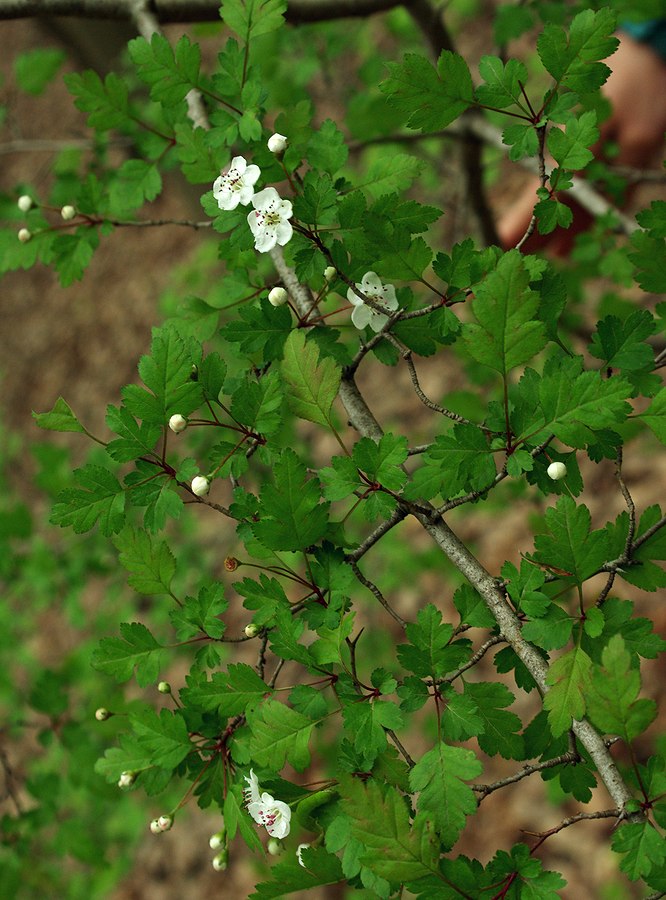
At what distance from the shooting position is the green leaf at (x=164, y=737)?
1.01 meters

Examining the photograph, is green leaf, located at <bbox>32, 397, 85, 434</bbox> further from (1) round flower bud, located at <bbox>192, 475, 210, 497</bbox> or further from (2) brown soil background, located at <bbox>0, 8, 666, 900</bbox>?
(2) brown soil background, located at <bbox>0, 8, 666, 900</bbox>

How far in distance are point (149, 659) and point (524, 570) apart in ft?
1.61

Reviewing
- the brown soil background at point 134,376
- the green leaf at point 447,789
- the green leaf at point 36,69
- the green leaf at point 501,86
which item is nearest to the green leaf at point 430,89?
the green leaf at point 501,86

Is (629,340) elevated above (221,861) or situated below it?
above

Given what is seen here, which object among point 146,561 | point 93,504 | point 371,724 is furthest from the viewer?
point 146,561

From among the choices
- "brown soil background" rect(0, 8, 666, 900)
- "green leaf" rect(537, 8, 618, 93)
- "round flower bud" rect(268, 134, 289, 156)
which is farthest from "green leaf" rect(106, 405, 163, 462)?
"brown soil background" rect(0, 8, 666, 900)

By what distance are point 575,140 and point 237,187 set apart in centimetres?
39

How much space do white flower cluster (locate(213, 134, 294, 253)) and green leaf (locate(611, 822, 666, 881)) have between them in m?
0.70

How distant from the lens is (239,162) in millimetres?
1036

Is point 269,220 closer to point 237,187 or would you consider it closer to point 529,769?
point 237,187

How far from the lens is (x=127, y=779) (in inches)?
41.6

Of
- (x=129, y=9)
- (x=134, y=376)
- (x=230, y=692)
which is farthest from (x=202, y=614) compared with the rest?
(x=134, y=376)

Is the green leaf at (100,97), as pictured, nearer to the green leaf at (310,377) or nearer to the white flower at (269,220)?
the white flower at (269,220)

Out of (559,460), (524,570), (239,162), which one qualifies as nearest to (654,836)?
(524,570)
